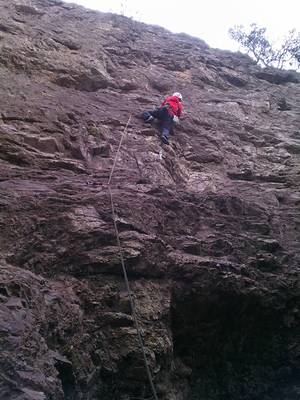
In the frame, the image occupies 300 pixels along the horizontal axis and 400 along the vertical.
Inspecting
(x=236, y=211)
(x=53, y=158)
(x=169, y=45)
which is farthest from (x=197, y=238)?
(x=169, y=45)

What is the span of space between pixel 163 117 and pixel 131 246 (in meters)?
4.42

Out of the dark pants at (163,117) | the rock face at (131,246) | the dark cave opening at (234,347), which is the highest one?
the dark pants at (163,117)

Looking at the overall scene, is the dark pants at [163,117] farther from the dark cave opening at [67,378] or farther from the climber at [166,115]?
the dark cave opening at [67,378]

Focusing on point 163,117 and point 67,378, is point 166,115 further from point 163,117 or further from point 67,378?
point 67,378

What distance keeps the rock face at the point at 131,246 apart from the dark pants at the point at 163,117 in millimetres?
357

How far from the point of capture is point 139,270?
5543 millimetres

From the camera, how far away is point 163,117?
30.3ft

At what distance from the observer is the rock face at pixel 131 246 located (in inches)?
180

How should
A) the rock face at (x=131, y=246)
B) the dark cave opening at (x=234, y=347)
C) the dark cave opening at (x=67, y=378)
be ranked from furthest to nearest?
the dark cave opening at (x=234, y=347)
the rock face at (x=131, y=246)
the dark cave opening at (x=67, y=378)

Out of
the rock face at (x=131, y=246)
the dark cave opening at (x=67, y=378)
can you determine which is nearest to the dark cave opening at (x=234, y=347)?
the rock face at (x=131, y=246)

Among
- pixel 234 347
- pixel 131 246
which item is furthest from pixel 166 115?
pixel 234 347

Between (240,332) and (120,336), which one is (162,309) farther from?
(240,332)

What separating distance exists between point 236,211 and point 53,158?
10.5ft

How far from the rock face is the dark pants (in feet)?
1.17
